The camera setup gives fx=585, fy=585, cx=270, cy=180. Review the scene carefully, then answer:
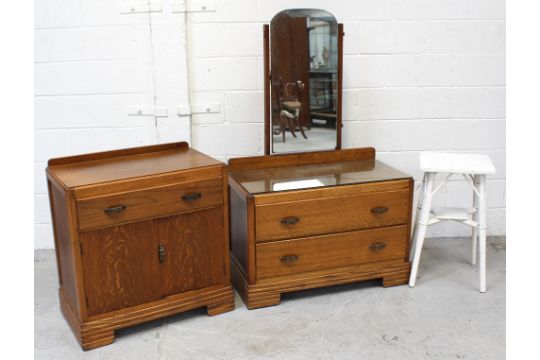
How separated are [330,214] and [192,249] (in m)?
0.67

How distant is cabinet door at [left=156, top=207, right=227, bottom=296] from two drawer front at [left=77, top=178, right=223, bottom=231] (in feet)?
0.17

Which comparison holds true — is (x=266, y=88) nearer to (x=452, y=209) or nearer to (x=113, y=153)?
(x=113, y=153)

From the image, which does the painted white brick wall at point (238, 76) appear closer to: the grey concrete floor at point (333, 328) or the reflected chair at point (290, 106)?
the reflected chair at point (290, 106)

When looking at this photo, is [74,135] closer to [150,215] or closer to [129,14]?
[129,14]

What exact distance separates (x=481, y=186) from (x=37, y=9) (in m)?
2.51

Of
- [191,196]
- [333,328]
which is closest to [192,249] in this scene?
[191,196]

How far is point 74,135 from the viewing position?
3.34 metres

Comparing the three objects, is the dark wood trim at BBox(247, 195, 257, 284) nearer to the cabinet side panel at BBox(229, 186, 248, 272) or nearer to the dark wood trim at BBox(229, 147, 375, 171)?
the cabinet side panel at BBox(229, 186, 248, 272)

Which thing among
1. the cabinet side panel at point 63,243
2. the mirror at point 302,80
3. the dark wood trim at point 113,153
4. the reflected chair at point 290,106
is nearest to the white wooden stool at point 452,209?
the mirror at point 302,80

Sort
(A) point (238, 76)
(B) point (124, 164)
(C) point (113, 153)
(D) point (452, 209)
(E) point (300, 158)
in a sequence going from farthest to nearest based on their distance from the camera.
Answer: (A) point (238, 76) → (E) point (300, 158) → (D) point (452, 209) → (C) point (113, 153) → (B) point (124, 164)

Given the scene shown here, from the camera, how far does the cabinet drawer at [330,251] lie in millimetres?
2750

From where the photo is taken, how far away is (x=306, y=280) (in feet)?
9.24

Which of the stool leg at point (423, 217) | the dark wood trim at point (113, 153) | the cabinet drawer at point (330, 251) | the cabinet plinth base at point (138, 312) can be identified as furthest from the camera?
the stool leg at point (423, 217)

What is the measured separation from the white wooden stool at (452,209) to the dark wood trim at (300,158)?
1.22ft
